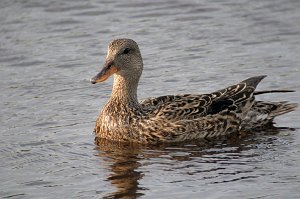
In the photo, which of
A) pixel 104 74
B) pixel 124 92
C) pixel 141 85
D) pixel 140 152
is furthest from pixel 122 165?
pixel 141 85

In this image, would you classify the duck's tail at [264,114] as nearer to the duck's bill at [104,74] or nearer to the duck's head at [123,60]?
the duck's head at [123,60]

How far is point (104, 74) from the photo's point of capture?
1286cm

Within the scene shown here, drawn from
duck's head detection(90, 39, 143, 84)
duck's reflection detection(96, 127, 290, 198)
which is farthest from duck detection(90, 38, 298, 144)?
duck's reflection detection(96, 127, 290, 198)

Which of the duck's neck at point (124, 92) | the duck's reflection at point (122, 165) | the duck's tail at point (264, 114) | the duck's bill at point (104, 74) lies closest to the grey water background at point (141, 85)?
the duck's reflection at point (122, 165)

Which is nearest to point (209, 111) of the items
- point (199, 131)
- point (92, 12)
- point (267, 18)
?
point (199, 131)

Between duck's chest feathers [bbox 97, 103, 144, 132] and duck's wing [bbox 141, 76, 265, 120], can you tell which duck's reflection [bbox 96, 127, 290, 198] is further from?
duck's wing [bbox 141, 76, 265, 120]

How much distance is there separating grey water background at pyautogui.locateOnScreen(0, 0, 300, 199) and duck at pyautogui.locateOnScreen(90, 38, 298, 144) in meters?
0.29

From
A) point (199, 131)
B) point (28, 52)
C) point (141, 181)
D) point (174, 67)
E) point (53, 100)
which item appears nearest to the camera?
point (141, 181)

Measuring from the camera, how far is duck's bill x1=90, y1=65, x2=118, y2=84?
41.6 feet

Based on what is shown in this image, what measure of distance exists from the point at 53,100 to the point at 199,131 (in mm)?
2672

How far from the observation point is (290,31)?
17078 mm

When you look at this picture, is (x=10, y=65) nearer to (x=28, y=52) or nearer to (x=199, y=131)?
(x=28, y=52)

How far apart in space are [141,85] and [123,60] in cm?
180

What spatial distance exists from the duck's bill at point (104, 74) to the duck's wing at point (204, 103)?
0.71 metres
